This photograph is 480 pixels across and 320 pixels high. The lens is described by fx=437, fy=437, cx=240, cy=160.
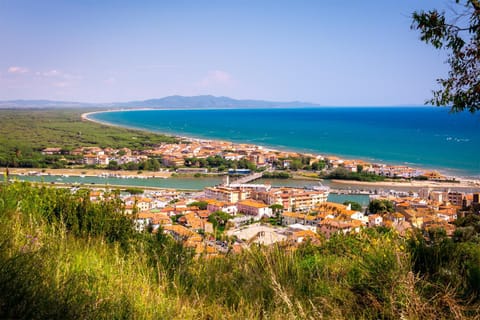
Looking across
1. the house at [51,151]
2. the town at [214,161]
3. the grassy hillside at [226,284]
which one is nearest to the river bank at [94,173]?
the town at [214,161]

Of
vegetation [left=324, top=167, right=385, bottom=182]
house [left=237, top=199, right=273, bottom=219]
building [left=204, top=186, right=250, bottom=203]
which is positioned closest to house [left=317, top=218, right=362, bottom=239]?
house [left=237, top=199, right=273, bottom=219]

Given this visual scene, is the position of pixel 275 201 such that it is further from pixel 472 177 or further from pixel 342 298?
pixel 342 298

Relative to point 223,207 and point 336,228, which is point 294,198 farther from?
point 336,228

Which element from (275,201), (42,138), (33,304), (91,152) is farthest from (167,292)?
(42,138)

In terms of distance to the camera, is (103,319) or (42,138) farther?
(42,138)

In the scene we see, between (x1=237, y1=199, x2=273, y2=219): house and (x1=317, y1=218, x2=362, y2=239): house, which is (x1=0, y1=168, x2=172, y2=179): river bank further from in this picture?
(x1=317, y1=218, x2=362, y2=239): house

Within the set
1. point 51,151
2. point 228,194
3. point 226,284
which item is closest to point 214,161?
point 51,151
